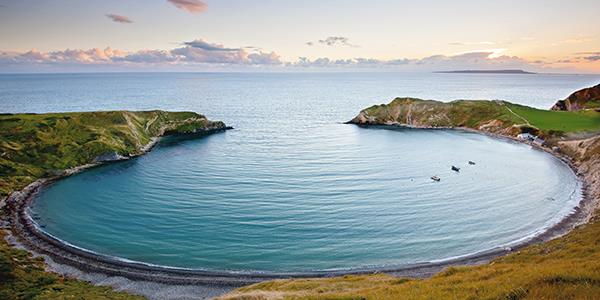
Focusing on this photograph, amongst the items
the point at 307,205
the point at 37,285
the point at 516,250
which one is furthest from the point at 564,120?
the point at 37,285

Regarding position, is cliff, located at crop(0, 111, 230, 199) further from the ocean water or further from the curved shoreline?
the curved shoreline

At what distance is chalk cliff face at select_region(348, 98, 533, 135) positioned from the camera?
150 metres

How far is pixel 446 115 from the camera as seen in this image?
16950 centimetres

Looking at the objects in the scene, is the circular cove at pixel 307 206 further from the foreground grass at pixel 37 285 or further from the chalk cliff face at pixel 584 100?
the chalk cliff face at pixel 584 100

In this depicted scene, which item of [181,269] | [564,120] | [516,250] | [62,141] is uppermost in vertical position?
[564,120]

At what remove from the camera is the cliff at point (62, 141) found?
9469 centimetres

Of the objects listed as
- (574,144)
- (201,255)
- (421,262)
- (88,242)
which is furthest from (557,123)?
(88,242)

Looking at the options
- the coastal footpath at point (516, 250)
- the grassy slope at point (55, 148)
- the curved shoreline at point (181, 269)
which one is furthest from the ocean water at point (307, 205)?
the grassy slope at point (55, 148)

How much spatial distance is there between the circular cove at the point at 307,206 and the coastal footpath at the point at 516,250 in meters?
5.79

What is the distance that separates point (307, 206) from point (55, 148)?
78.6 m

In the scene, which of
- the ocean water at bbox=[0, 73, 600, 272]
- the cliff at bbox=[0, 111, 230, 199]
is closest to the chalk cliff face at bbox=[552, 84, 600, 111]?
the ocean water at bbox=[0, 73, 600, 272]

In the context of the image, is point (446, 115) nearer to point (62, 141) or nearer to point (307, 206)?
point (307, 206)

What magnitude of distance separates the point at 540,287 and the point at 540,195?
225 feet

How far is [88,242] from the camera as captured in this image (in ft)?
203
